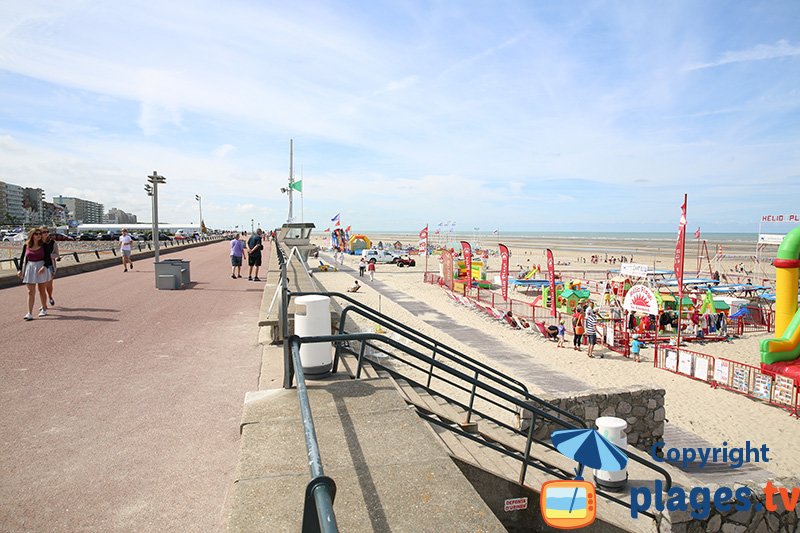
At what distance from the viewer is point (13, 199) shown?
19362 centimetres

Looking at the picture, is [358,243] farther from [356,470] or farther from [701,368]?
[356,470]

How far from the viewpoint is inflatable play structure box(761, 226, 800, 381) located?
9859 millimetres

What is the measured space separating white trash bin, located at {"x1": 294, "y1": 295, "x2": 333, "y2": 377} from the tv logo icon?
7.44 ft

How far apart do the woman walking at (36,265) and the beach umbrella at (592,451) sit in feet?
30.6

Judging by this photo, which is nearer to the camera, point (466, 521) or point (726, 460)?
point (466, 521)

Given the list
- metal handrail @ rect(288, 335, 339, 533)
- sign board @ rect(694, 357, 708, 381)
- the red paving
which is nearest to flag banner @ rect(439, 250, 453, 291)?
sign board @ rect(694, 357, 708, 381)

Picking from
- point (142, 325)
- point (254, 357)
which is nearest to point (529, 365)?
point (254, 357)

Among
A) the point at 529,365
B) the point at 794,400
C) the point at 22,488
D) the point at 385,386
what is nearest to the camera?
the point at 22,488

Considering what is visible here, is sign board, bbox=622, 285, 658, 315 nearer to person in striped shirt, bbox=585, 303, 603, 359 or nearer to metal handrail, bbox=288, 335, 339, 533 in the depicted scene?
person in striped shirt, bbox=585, 303, 603, 359

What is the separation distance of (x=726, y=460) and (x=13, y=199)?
25478 cm

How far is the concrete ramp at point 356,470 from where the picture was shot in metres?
2.27

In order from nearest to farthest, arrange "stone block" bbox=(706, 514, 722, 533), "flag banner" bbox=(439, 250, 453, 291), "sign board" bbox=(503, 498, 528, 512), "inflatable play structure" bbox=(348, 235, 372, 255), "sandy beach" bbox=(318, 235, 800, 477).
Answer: "sign board" bbox=(503, 498, 528, 512)
"stone block" bbox=(706, 514, 722, 533)
"sandy beach" bbox=(318, 235, 800, 477)
"flag banner" bbox=(439, 250, 453, 291)
"inflatable play structure" bbox=(348, 235, 372, 255)

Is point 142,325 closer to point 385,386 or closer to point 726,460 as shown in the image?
point 385,386

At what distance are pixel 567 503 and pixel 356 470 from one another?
235 centimetres
